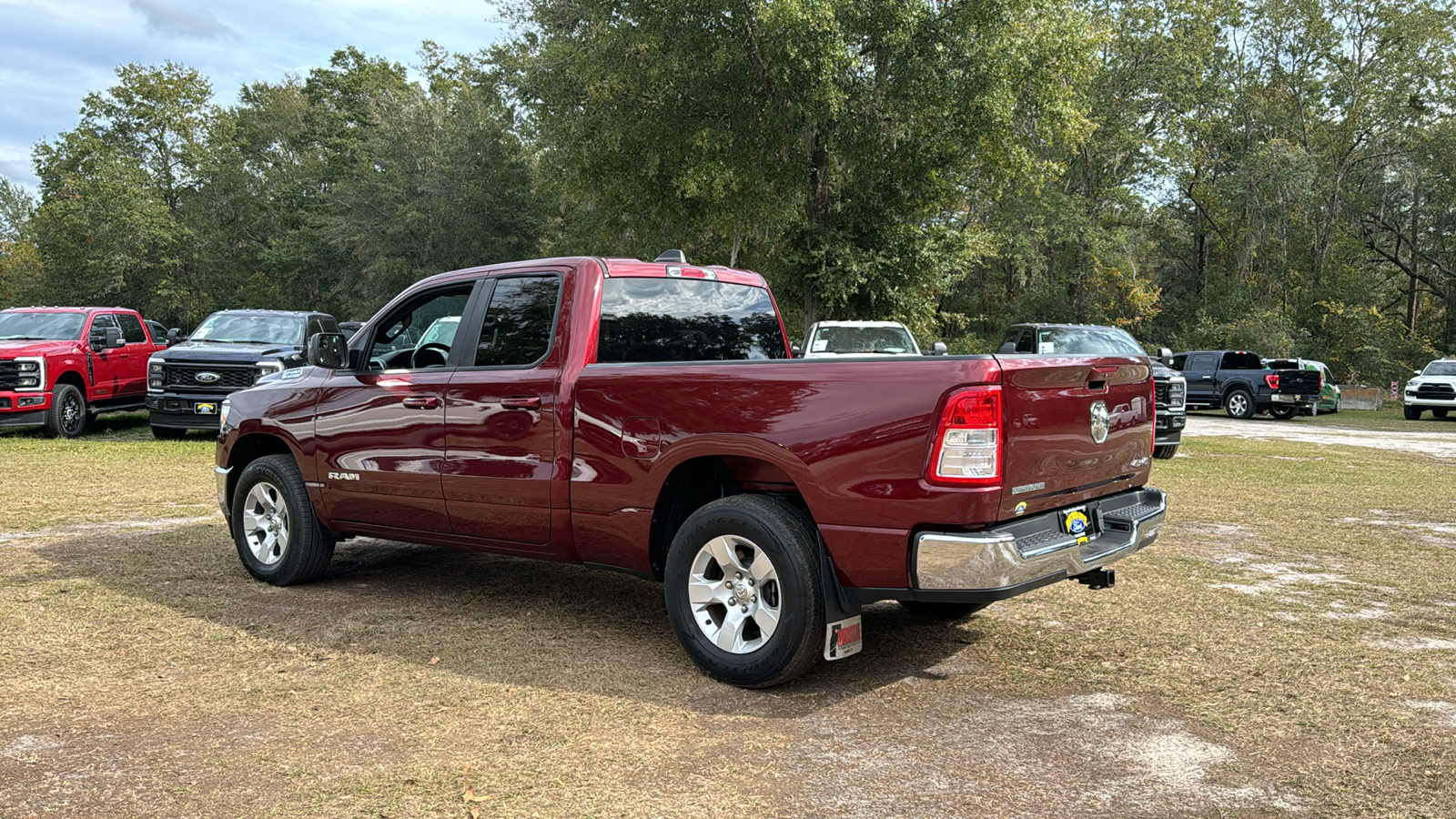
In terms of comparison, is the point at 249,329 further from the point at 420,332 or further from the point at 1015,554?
the point at 1015,554

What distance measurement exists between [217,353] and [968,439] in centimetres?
1391

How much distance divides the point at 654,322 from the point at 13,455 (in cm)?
1184

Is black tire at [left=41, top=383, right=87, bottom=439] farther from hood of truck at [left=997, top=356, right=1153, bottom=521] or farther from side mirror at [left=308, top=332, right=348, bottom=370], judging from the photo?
hood of truck at [left=997, top=356, right=1153, bottom=521]

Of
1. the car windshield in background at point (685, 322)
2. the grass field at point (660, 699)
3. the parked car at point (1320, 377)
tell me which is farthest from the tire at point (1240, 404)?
the car windshield in background at point (685, 322)

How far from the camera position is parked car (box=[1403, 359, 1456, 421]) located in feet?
93.6

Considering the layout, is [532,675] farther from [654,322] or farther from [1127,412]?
[1127,412]

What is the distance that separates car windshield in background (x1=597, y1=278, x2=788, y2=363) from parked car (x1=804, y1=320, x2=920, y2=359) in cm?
1054

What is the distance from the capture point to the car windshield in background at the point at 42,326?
660 inches

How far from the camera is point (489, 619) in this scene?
5.96 metres

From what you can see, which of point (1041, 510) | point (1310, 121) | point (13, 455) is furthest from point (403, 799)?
point (1310, 121)

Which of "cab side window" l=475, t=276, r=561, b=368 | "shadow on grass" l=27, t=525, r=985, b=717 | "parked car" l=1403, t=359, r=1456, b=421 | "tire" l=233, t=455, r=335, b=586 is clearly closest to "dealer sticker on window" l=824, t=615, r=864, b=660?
"shadow on grass" l=27, t=525, r=985, b=717

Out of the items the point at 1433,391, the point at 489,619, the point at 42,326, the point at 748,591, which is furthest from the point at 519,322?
the point at 1433,391

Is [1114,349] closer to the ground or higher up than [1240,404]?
higher up

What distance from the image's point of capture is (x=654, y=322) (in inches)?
231
